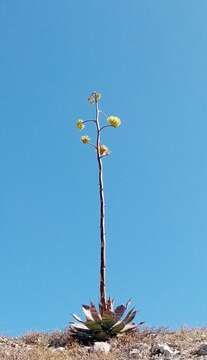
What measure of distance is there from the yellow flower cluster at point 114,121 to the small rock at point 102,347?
4806mm

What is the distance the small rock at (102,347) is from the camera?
937 centimetres

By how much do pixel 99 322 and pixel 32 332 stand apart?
146 centimetres

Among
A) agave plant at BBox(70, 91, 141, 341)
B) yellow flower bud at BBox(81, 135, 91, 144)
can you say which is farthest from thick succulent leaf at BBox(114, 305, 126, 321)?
yellow flower bud at BBox(81, 135, 91, 144)

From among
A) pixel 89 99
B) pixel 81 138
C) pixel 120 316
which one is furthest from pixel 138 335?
pixel 89 99

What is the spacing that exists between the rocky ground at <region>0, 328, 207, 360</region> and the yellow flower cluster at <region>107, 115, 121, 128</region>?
424 centimetres

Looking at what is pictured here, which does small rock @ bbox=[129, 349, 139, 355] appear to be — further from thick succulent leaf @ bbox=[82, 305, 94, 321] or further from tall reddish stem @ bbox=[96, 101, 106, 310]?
tall reddish stem @ bbox=[96, 101, 106, 310]

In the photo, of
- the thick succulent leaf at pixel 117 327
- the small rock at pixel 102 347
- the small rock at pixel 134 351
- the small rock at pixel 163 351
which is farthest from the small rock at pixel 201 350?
the thick succulent leaf at pixel 117 327

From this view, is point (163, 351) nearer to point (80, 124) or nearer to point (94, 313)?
point (94, 313)

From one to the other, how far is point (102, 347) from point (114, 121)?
5.00 meters

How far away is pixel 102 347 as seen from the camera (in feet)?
31.1

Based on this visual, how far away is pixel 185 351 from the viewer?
8820 mm

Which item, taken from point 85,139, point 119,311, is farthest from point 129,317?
point 85,139

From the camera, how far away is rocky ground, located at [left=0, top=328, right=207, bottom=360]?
869 cm

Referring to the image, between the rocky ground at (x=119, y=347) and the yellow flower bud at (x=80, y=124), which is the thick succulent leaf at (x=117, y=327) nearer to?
the rocky ground at (x=119, y=347)
